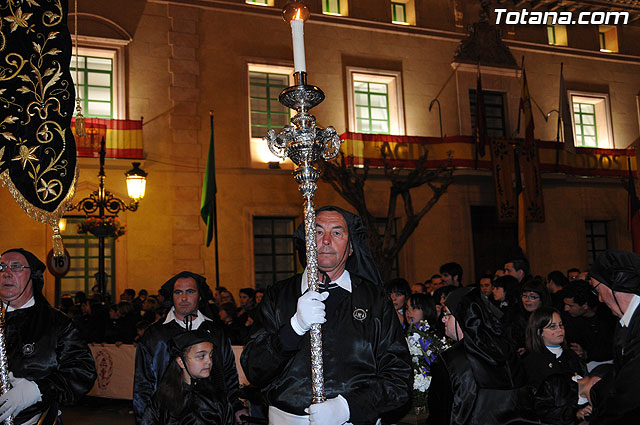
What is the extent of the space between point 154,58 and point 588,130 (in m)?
15.8

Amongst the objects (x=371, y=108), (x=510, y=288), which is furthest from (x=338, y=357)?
(x=371, y=108)

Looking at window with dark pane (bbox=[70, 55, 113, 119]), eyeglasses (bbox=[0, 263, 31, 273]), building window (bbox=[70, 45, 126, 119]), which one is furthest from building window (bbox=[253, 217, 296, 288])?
eyeglasses (bbox=[0, 263, 31, 273])

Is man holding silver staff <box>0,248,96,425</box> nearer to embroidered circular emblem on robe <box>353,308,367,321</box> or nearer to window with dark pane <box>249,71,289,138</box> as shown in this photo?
embroidered circular emblem on robe <box>353,308,367,321</box>

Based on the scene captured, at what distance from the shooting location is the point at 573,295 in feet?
26.0

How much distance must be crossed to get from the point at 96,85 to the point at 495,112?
1306 cm

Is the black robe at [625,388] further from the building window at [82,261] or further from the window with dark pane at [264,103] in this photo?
the window with dark pane at [264,103]

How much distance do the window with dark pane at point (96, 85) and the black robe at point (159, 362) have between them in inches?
530

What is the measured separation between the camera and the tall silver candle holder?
9.42 ft

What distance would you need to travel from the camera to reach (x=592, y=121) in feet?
79.0

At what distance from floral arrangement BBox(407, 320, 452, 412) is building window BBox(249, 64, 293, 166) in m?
13.7

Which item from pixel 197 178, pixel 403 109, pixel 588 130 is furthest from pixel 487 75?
pixel 197 178

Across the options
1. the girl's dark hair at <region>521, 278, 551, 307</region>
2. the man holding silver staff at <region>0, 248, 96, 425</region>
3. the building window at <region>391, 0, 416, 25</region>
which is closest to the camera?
the man holding silver staff at <region>0, 248, 96, 425</region>

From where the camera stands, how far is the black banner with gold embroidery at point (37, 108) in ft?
14.1

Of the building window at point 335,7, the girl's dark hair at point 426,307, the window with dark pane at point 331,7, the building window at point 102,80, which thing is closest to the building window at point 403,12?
the building window at point 335,7
